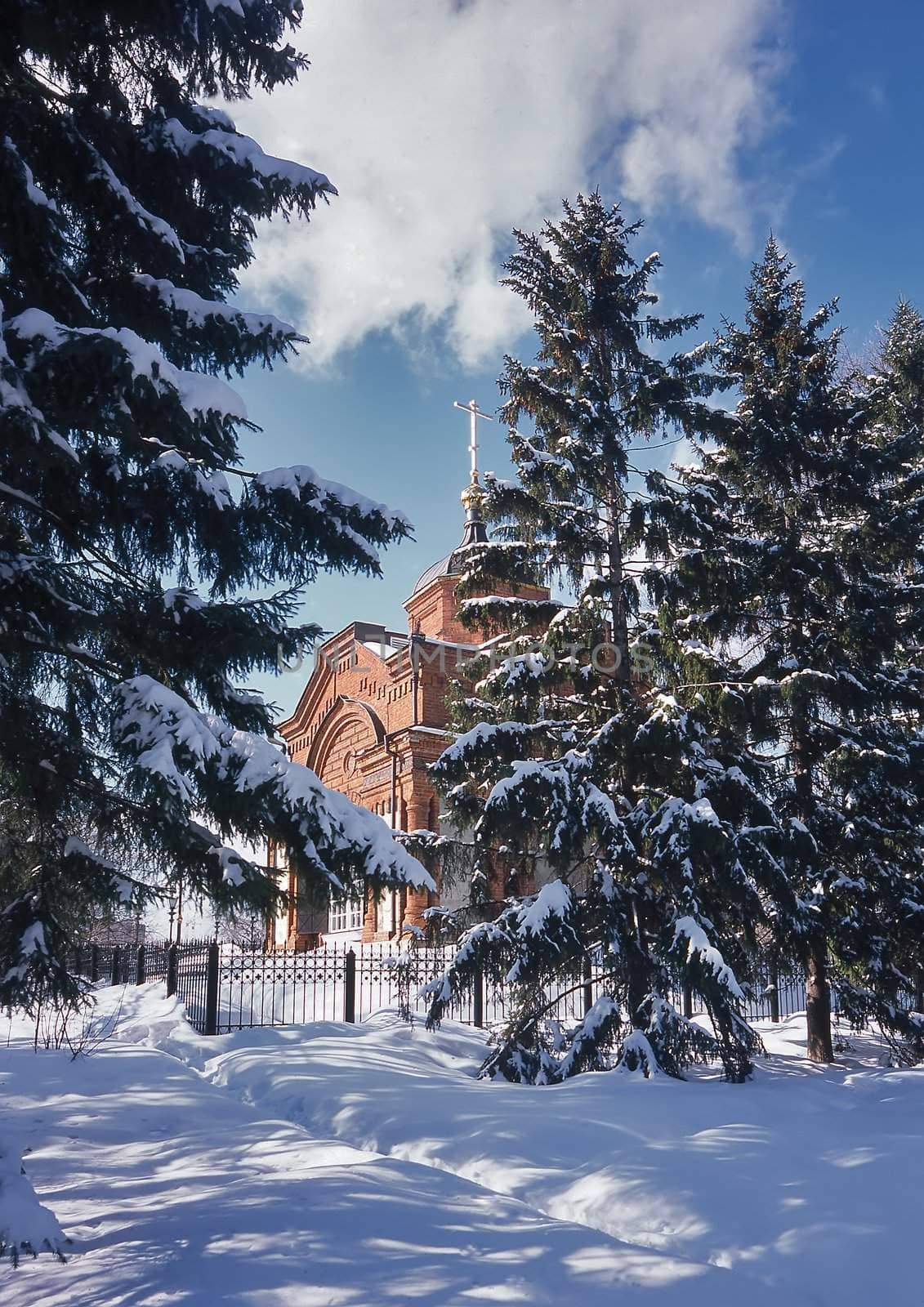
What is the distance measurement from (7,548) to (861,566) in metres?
10.1

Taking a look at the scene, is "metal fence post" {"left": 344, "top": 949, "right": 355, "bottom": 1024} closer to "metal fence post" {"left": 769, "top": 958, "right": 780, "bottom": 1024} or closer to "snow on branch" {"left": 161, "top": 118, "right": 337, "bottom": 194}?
"metal fence post" {"left": 769, "top": 958, "right": 780, "bottom": 1024}

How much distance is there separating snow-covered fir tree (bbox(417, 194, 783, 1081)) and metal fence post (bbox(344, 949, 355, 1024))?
171 inches

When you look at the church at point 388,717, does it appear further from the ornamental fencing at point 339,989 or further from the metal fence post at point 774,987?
the metal fence post at point 774,987

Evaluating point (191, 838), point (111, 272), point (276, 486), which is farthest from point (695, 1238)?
point (111, 272)

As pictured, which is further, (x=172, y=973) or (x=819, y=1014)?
(x=172, y=973)

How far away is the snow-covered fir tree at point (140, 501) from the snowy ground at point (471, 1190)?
5.15 feet

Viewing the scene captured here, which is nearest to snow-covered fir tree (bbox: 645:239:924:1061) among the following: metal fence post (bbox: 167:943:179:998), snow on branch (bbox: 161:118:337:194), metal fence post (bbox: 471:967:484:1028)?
metal fence post (bbox: 471:967:484:1028)

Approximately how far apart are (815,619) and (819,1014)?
190 inches

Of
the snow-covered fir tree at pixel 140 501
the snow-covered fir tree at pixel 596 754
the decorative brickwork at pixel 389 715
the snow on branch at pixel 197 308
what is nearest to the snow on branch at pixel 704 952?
the snow-covered fir tree at pixel 596 754

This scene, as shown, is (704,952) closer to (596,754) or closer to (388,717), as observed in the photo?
(596,754)

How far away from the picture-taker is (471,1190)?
18.5 ft

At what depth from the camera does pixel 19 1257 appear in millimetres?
4672

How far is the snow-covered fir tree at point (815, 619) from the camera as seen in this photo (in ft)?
35.4

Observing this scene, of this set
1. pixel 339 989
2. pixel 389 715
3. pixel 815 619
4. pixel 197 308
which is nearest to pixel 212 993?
pixel 339 989
